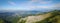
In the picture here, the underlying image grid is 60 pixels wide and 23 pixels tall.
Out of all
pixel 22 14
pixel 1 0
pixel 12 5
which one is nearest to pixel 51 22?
pixel 22 14

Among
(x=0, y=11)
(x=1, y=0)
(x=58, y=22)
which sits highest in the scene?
(x=1, y=0)

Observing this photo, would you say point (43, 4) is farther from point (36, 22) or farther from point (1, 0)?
point (1, 0)

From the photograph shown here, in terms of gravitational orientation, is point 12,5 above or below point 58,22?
above

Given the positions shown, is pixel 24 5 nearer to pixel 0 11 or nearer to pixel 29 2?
pixel 29 2

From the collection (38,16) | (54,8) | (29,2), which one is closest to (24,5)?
(29,2)

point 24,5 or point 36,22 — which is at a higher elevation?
point 24,5

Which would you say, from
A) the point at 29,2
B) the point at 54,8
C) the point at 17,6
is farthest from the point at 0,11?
the point at 54,8

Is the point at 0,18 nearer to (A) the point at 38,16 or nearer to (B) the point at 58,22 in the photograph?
(A) the point at 38,16
